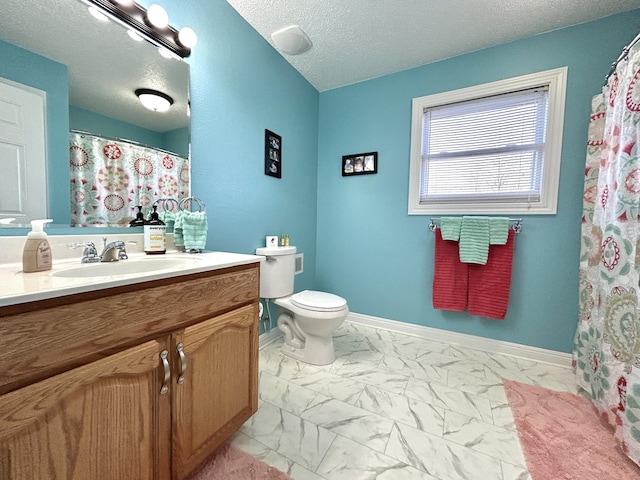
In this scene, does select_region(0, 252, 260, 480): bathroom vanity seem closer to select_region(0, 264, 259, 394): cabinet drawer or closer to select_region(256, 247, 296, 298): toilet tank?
select_region(0, 264, 259, 394): cabinet drawer

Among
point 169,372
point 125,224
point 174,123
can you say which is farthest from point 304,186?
point 169,372

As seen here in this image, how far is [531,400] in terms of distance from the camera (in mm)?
1401

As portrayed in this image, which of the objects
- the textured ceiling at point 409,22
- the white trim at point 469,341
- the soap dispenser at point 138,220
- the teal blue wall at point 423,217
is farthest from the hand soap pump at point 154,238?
the white trim at point 469,341

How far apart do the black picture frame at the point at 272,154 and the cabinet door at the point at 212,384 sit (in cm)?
120

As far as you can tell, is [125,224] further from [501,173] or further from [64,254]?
[501,173]

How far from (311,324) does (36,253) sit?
133 cm

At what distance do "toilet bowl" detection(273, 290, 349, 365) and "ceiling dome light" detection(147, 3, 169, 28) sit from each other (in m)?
1.66

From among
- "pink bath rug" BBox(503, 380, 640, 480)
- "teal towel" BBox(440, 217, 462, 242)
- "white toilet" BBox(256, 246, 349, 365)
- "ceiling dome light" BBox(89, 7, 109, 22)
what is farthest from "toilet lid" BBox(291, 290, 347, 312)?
"ceiling dome light" BBox(89, 7, 109, 22)

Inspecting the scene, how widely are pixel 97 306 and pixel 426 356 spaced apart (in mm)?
1963

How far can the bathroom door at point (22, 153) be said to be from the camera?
2.81 ft

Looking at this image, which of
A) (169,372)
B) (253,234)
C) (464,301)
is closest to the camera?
(169,372)

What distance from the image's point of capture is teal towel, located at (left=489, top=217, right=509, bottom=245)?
1.80 metres

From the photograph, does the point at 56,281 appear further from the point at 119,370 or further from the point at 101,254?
the point at 101,254

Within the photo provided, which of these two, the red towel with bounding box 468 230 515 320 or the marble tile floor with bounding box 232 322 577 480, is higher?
the red towel with bounding box 468 230 515 320
